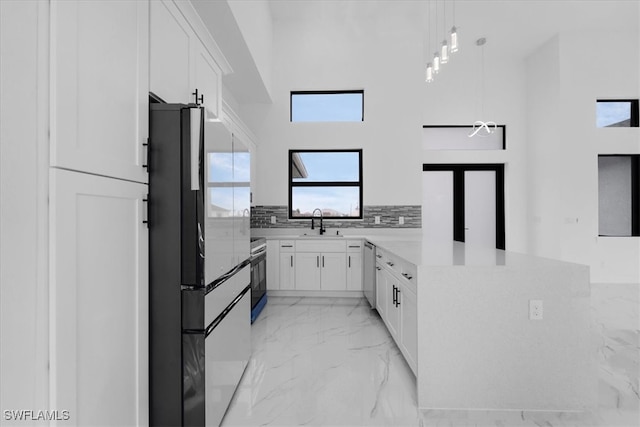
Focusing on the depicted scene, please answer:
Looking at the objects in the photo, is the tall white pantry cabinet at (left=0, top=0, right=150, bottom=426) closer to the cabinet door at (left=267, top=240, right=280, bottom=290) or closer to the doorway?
the cabinet door at (left=267, top=240, right=280, bottom=290)

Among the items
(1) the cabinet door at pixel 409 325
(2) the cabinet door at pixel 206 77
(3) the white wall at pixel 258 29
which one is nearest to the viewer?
(1) the cabinet door at pixel 409 325

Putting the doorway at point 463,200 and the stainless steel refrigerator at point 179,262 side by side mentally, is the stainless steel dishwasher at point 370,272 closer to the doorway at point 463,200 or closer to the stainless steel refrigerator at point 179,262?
the doorway at point 463,200

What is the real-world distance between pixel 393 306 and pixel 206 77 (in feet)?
7.78

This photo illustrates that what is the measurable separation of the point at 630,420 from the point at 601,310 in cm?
259

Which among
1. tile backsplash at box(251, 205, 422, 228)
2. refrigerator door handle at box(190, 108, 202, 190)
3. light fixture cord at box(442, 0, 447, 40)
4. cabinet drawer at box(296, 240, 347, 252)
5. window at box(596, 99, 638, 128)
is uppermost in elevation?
light fixture cord at box(442, 0, 447, 40)

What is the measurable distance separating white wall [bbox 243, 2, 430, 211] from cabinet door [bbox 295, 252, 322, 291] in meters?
1.08

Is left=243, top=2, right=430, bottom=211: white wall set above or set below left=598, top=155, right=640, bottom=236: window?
above

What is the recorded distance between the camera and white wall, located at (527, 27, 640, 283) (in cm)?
527

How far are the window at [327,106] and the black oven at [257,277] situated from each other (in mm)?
2231

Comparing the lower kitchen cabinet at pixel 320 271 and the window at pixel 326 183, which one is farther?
the window at pixel 326 183

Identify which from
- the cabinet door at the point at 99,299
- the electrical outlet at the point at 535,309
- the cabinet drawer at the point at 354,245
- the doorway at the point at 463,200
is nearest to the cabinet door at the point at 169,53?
the cabinet door at the point at 99,299

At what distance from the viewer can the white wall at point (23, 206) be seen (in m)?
0.83

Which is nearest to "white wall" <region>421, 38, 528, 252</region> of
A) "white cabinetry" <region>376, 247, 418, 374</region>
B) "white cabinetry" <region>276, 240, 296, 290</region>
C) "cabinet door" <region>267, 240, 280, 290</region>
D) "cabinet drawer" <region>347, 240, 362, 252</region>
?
"cabinet drawer" <region>347, 240, 362, 252</region>

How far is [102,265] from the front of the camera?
1.18m
